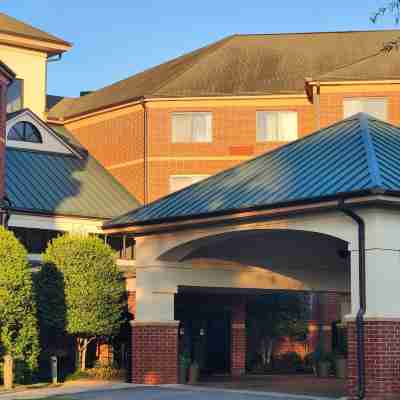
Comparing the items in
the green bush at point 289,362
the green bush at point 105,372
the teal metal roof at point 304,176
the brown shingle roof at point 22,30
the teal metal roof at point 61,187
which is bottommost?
the green bush at point 105,372

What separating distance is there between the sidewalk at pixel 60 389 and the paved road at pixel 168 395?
42.8 inches

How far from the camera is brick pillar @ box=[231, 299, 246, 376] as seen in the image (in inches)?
1722

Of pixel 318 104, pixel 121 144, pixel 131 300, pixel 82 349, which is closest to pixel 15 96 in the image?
pixel 121 144

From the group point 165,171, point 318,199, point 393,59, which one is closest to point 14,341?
point 318,199

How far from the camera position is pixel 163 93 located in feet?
167

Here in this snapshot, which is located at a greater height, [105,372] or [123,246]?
[123,246]

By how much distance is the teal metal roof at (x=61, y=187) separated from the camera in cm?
4459

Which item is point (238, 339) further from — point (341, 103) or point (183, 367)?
point (341, 103)

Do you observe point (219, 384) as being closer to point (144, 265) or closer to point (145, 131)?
point (144, 265)

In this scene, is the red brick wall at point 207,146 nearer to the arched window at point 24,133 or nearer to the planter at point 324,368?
the arched window at point 24,133

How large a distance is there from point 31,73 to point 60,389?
27.7 meters

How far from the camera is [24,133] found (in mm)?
48188

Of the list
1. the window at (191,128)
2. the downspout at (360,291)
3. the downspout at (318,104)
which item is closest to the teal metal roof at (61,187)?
the window at (191,128)

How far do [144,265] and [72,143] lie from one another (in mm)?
23687
